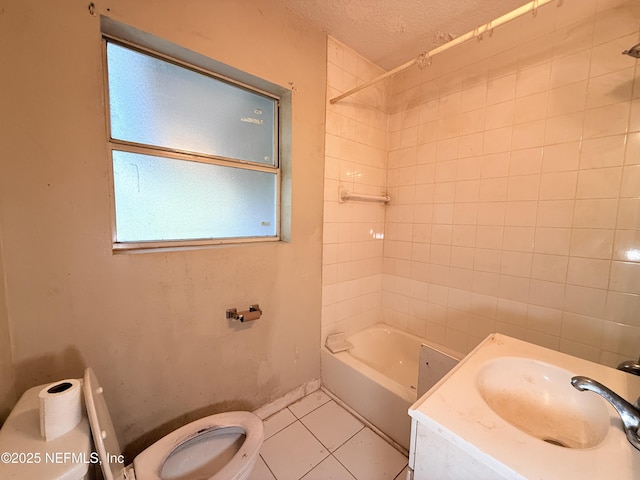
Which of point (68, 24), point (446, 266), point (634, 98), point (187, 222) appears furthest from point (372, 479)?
point (68, 24)

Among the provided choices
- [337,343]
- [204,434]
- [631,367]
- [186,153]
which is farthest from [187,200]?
[631,367]

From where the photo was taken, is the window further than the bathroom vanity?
Yes

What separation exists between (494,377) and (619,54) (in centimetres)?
165

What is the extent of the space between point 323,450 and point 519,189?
6.38 ft

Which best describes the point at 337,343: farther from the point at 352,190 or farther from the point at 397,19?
the point at 397,19

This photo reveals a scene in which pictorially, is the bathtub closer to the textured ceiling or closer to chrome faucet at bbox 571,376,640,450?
chrome faucet at bbox 571,376,640,450

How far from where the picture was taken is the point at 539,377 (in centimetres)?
89

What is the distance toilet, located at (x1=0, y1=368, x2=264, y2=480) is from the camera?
585mm

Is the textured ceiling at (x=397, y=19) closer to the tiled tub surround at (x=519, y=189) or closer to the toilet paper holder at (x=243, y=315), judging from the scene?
the tiled tub surround at (x=519, y=189)

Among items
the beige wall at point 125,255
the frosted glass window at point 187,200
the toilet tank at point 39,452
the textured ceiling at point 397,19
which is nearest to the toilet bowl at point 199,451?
the toilet tank at point 39,452

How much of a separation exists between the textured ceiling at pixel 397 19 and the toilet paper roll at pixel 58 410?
200 cm

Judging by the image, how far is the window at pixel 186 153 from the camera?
3.67 ft

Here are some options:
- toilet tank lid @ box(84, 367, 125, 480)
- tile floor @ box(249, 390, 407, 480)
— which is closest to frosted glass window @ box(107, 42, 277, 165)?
toilet tank lid @ box(84, 367, 125, 480)

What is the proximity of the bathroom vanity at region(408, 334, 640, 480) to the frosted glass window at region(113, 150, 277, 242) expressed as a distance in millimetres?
1271
